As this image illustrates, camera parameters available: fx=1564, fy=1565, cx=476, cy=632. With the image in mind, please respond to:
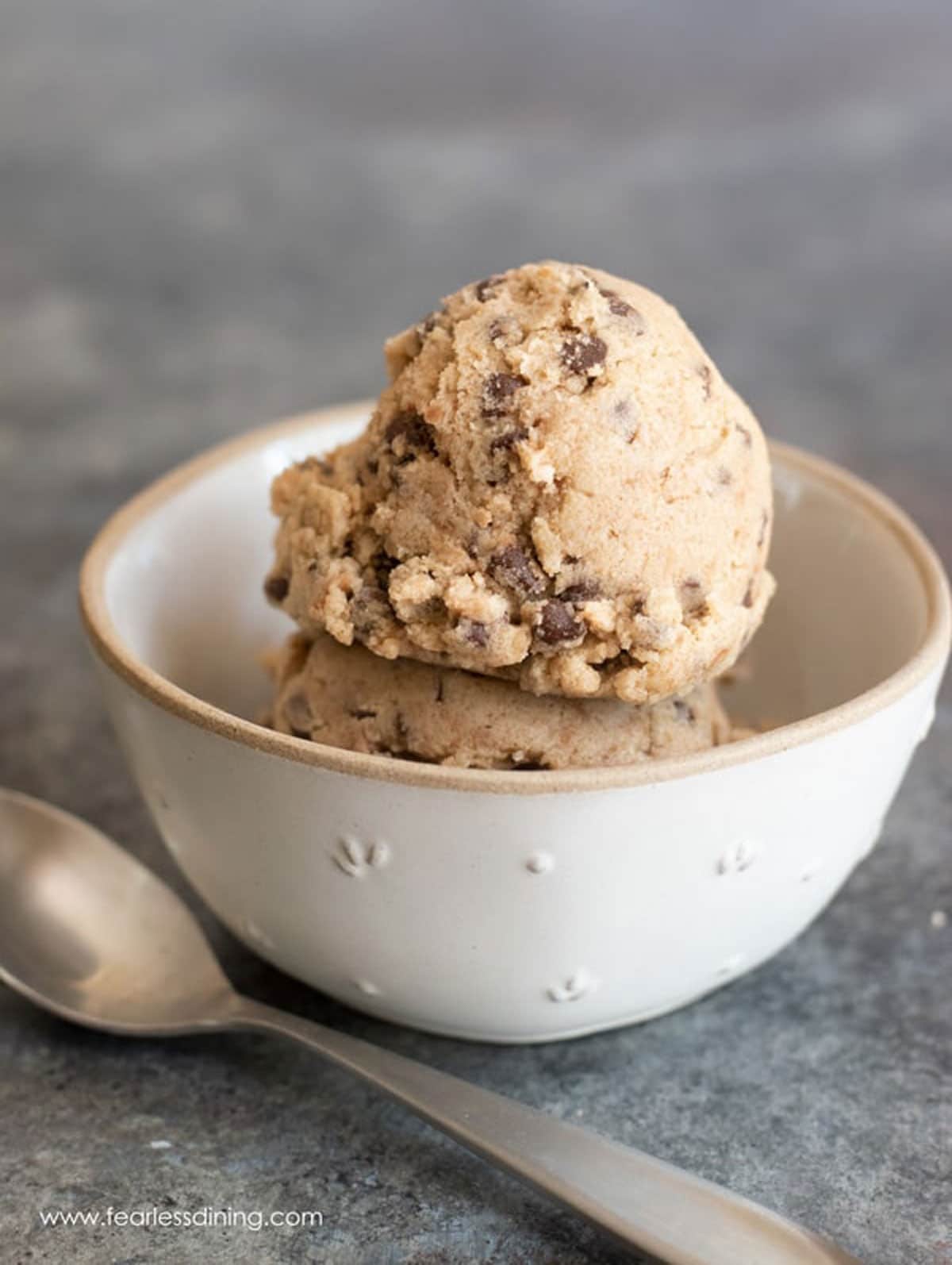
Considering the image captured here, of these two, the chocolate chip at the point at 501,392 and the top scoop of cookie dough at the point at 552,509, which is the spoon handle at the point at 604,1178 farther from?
the chocolate chip at the point at 501,392

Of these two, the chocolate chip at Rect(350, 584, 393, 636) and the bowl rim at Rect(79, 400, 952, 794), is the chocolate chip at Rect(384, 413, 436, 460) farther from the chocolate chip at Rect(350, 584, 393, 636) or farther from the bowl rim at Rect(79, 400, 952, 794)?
the bowl rim at Rect(79, 400, 952, 794)

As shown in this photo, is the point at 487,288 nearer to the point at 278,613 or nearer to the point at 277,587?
the point at 277,587

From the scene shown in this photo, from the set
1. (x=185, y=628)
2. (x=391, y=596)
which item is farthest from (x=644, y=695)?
(x=185, y=628)

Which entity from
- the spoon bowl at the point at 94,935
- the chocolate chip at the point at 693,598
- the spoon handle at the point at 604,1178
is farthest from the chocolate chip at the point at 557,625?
the spoon bowl at the point at 94,935

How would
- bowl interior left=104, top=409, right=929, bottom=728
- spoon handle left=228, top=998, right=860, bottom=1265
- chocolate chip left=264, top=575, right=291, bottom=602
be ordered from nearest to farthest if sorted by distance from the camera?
spoon handle left=228, top=998, right=860, bottom=1265, chocolate chip left=264, top=575, right=291, bottom=602, bowl interior left=104, top=409, right=929, bottom=728

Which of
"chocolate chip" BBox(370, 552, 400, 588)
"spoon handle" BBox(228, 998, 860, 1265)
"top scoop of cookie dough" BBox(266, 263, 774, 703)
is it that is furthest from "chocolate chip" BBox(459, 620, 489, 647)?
"spoon handle" BBox(228, 998, 860, 1265)

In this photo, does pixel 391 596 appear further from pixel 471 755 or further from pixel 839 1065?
pixel 839 1065
